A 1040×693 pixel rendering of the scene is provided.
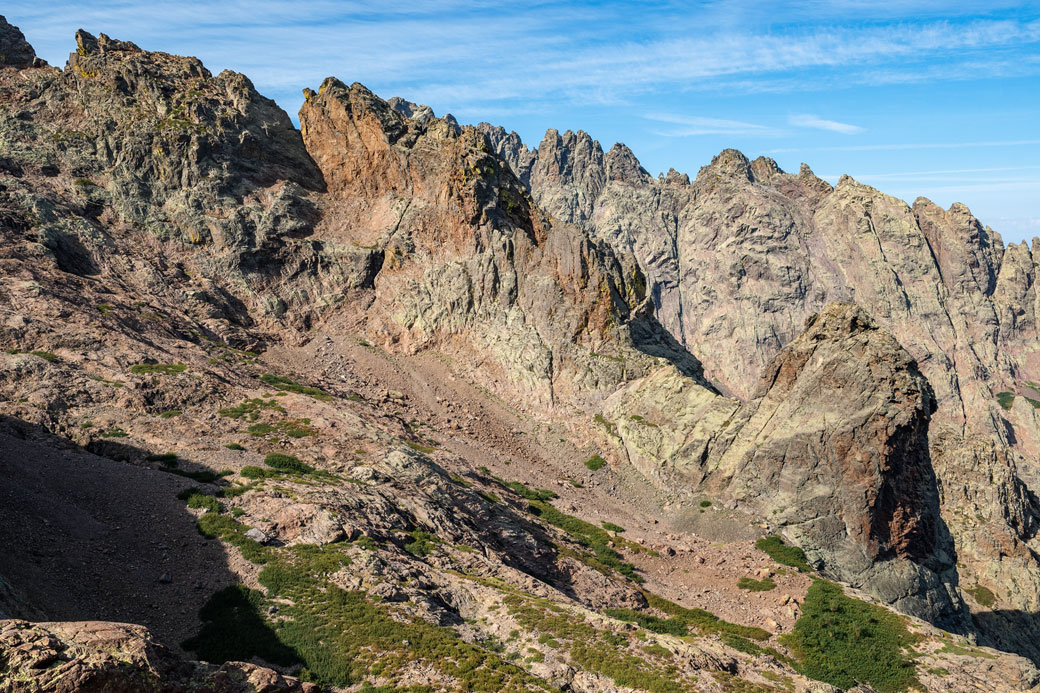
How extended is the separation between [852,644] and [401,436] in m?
39.3

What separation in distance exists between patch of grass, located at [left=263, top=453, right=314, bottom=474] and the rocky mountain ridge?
11.6 inches

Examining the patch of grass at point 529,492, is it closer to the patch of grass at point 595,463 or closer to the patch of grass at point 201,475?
the patch of grass at point 595,463

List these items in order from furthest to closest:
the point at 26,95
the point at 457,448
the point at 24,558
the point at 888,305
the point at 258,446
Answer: the point at 888,305, the point at 26,95, the point at 457,448, the point at 258,446, the point at 24,558

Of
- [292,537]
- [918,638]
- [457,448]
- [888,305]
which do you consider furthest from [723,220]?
[292,537]

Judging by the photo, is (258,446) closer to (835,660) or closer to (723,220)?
(835,660)

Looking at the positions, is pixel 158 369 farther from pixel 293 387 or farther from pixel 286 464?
pixel 286 464

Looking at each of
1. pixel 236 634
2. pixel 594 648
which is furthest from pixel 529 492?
pixel 236 634

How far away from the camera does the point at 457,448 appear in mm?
63375

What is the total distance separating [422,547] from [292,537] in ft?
24.7

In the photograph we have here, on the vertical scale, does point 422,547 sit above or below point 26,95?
below

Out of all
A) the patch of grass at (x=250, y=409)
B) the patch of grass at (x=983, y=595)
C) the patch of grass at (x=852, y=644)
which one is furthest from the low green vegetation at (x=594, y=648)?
the patch of grass at (x=983, y=595)

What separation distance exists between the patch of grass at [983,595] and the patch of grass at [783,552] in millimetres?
26396

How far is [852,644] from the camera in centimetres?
3928

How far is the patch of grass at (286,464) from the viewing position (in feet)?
140
